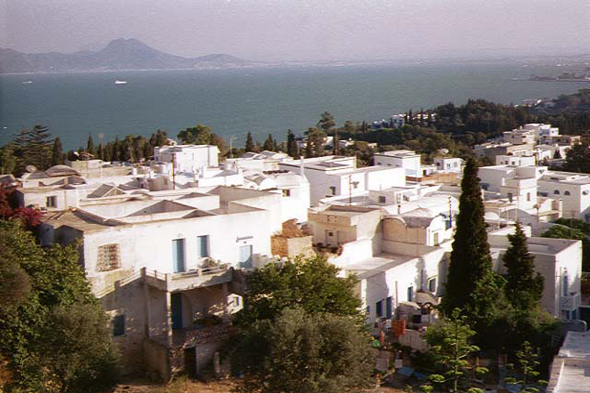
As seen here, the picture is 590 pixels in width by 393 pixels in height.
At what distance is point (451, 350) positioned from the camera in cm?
1359

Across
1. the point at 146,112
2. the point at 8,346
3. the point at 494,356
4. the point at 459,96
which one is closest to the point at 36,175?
the point at 8,346

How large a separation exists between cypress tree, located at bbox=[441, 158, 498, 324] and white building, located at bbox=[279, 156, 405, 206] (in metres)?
7.85

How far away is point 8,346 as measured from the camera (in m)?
11.8

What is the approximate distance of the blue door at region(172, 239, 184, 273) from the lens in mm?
13891

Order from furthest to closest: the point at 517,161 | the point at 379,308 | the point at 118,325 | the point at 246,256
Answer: the point at 517,161, the point at 379,308, the point at 246,256, the point at 118,325

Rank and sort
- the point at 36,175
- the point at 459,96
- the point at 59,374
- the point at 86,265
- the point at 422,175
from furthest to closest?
the point at 459,96
the point at 422,175
the point at 36,175
the point at 86,265
the point at 59,374

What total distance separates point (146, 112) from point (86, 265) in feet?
381

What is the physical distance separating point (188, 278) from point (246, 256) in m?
1.51

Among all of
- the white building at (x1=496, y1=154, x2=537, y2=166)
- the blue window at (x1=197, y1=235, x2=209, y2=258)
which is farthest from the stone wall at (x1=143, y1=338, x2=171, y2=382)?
the white building at (x1=496, y1=154, x2=537, y2=166)

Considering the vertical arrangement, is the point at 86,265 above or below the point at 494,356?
above

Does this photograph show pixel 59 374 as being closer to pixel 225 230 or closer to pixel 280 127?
pixel 225 230

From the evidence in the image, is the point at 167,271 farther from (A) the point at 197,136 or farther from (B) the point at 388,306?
(A) the point at 197,136

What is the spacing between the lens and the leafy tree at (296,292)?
13.2 m

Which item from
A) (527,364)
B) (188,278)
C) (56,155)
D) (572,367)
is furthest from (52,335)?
(56,155)
